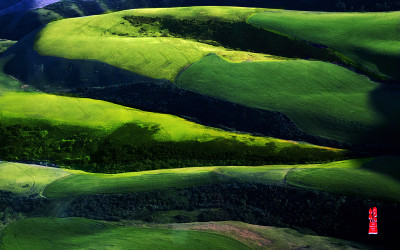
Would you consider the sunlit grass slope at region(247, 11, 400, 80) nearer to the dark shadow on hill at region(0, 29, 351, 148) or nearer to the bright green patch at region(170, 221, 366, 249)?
the dark shadow on hill at region(0, 29, 351, 148)

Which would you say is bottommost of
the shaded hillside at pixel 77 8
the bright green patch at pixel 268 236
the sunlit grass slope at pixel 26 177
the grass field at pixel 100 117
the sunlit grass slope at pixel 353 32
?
the bright green patch at pixel 268 236

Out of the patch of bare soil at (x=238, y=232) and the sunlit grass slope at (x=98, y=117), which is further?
the sunlit grass slope at (x=98, y=117)

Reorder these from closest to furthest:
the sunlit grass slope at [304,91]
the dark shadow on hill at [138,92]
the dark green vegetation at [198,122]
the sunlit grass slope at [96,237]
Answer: the sunlit grass slope at [96,237]
the dark green vegetation at [198,122]
the sunlit grass slope at [304,91]
the dark shadow on hill at [138,92]

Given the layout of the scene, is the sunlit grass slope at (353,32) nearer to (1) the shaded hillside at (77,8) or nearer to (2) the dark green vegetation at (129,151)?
(1) the shaded hillside at (77,8)

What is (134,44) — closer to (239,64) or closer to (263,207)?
(239,64)

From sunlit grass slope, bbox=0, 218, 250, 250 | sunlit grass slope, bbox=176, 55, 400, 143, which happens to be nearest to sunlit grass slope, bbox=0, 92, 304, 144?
sunlit grass slope, bbox=176, 55, 400, 143

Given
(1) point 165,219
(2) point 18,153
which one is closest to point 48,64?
(2) point 18,153

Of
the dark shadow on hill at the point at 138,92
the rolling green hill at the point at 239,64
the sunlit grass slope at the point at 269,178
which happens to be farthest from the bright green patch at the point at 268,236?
the rolling green hill at the point at 239,64
